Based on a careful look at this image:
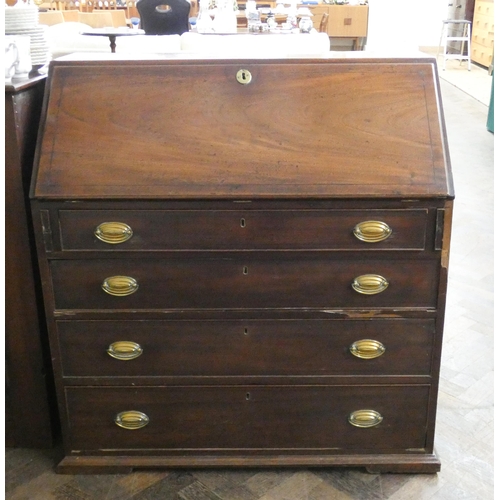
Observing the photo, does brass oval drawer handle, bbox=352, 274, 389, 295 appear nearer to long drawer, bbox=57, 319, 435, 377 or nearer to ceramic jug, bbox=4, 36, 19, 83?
long drawer, bbox=57, 319, 435, 377

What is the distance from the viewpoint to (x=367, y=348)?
168cm

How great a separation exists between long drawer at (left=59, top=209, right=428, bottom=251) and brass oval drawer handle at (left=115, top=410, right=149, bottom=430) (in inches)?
19.4

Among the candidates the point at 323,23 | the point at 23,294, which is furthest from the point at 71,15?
the point at 23,294

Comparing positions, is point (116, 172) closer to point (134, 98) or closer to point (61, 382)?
point (134, 98)

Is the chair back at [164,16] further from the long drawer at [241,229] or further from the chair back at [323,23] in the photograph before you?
the long drawer at [241,229]

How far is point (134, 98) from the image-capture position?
158 cm

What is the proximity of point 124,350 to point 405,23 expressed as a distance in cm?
1031

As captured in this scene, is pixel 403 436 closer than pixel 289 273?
No

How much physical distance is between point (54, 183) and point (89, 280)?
265 millimetres

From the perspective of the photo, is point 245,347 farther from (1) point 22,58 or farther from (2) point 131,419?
(1) point 22,58

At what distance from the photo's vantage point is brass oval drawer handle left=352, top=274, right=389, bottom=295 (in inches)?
63.2

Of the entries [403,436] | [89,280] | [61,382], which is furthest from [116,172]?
[403,436]

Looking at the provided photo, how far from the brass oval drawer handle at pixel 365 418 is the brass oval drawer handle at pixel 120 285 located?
0.70 m

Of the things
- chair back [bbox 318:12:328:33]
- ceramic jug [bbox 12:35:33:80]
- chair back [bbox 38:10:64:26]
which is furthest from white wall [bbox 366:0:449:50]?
ceramic jug [bbox 12:35:33:80]
